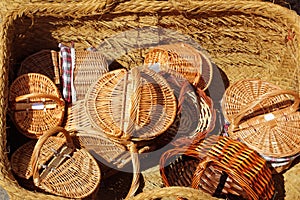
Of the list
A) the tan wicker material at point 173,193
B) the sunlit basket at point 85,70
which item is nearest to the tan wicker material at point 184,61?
the sunlit basket at point 85,70

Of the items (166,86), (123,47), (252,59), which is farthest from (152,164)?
(252,59)

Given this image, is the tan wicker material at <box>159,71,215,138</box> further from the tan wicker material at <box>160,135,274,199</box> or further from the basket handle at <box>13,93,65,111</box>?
the basket handle at <box>13,93,65,111</box>

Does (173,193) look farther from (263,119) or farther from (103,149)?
(263,119)

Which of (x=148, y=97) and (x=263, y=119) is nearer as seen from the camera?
(x=148, y=97)

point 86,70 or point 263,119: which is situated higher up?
point 86,70

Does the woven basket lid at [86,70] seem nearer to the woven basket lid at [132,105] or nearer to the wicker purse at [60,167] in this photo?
the woven basket lid at [132,105]

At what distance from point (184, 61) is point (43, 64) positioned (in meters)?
0.86

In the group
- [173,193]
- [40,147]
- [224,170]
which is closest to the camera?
[173,193]

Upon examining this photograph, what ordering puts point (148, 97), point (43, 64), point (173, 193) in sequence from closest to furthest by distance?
point (173, 193) → point (148, 97) → point (43, 64)

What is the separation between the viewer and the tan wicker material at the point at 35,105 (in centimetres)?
262

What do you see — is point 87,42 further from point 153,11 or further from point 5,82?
point 5,82

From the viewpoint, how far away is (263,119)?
2729 mm

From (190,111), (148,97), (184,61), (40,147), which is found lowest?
(40,147)

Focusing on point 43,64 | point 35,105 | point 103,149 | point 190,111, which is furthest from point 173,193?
point 43,64
